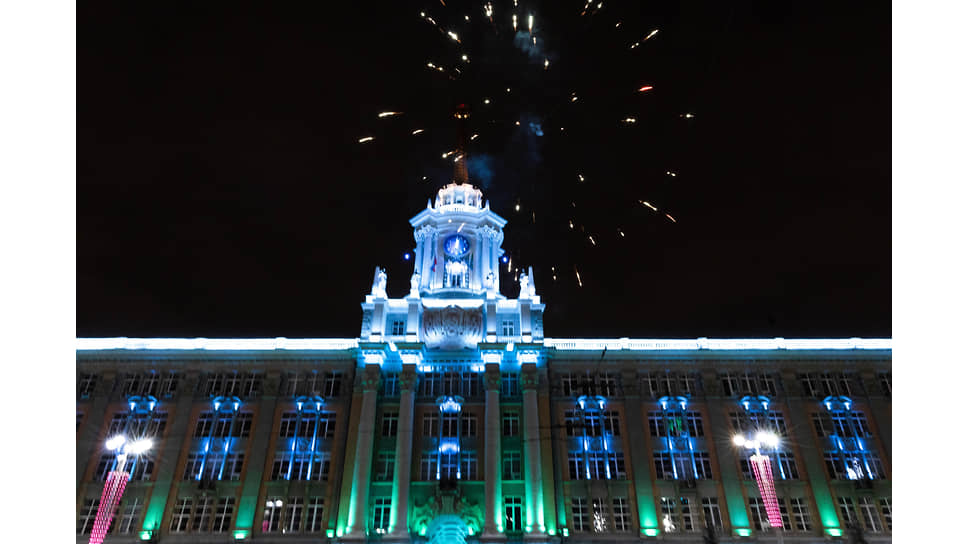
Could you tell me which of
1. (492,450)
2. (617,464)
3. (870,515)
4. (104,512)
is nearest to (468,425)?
(492,450)

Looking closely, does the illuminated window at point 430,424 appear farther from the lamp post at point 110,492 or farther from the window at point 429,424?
the lamp post at point 110,492

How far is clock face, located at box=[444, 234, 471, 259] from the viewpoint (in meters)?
62.5

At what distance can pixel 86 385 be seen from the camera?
178 ft

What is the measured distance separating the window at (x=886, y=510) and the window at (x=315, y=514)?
42944mm

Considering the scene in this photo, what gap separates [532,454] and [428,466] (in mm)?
8413

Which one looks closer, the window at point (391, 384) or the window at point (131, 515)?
the window at point (131, 515)

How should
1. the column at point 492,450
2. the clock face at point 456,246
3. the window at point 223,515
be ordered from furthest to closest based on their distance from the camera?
the clock face at point 456,246 → the window at point 223,515 → the column at point 492,450

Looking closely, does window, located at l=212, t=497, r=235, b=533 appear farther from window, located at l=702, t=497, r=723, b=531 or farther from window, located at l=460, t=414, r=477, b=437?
window, located at l=702, t=497, r=723, b=531

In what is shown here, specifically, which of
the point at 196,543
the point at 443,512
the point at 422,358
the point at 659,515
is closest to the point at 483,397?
the point at 422,358

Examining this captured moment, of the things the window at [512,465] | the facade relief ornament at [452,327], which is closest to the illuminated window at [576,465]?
the window at [512,465]

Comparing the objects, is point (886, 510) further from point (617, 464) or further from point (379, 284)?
point (379, 284)

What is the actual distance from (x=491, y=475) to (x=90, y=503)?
31283mm

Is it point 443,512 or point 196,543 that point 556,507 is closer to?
point 443,512

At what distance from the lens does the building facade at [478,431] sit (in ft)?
155
